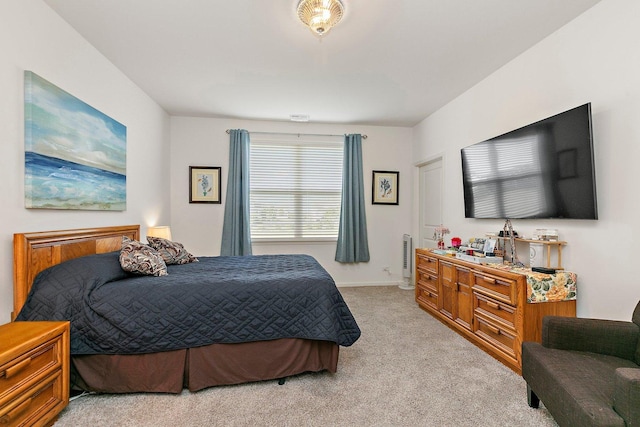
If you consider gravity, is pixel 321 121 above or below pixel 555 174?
above

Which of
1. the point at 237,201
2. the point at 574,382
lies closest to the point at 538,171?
the point at 574,382

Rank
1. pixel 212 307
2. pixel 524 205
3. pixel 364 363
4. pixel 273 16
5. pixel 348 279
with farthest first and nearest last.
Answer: pixel 348 279 < pixel 524 205 < pixel 364 363 < pixel 273 16 < pixel 212 307

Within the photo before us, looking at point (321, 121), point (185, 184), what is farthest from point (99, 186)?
point (321, 121)

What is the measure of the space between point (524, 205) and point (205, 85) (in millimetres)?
3519

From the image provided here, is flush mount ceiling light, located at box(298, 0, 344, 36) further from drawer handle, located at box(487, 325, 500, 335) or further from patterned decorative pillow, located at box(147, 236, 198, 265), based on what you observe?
drawer handle, located at box(487, 325, 500, 335)

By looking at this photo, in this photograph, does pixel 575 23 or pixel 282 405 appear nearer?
pixel 282 405

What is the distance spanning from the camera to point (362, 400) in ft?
6.27

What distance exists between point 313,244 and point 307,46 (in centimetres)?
300

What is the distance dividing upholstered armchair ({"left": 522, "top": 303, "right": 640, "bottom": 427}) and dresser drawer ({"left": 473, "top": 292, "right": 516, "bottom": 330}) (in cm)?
56

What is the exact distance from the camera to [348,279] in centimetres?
494

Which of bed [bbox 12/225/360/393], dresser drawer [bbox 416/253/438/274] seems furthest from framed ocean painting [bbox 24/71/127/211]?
dresser drawer [bbox 416/253/438/274]

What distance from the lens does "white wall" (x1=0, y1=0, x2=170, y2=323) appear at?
1.81 m

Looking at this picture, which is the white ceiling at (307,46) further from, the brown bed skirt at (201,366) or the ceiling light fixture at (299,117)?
the brown bed skirt at (201,366)

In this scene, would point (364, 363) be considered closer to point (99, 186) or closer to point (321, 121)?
point (99, 186)
